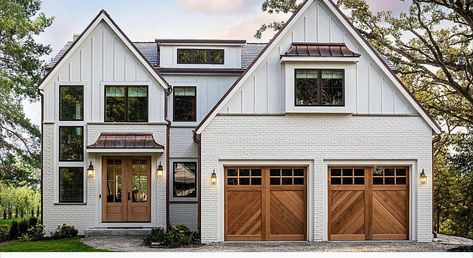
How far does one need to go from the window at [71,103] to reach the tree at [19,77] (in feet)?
14.9

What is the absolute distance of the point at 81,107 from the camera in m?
22.8

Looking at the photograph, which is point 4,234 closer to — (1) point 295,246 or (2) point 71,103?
(2) point 71,103

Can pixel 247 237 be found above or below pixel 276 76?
below

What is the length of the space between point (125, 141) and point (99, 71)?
2.65m

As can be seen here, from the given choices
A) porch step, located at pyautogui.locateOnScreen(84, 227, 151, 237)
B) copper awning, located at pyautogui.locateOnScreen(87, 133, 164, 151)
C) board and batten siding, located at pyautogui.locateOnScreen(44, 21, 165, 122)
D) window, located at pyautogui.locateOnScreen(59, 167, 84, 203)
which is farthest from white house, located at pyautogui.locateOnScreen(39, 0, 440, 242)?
window, located at pyautogui.locateOnScreen(59, 167, 84, 203)

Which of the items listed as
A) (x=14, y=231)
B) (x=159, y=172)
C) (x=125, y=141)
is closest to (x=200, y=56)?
(x=125, y=141)

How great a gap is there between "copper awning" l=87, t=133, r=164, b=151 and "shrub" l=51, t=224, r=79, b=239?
2768 mm

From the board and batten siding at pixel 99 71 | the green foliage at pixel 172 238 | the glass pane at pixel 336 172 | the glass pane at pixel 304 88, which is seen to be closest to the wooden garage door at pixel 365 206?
the glass pane at pixel 336 172

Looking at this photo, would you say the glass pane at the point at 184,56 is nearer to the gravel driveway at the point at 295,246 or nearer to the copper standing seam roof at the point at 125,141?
the copper standing seam roof at the point at 125,141

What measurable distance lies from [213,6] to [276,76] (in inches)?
511

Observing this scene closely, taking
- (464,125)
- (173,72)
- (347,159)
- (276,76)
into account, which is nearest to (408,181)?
(347,159)

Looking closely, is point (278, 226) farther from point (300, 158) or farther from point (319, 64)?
point (319, 64)

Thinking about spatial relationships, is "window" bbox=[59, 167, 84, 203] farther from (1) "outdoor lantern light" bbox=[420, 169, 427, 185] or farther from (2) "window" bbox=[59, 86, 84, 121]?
(1) "outdoor lantern light" bbox=[420, 169, 427, 185]

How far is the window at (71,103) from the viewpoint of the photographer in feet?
74.6
